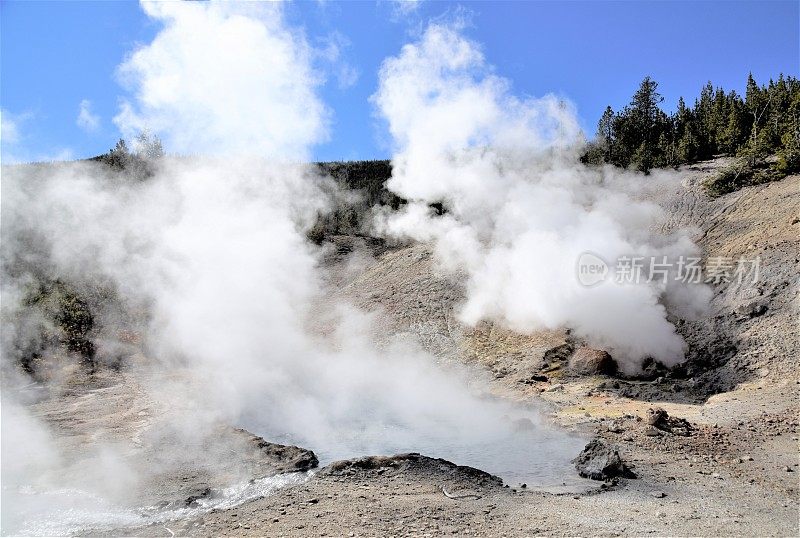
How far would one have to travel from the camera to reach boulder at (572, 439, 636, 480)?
8102mm

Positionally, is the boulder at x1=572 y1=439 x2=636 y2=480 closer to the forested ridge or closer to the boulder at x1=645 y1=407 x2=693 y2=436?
the boulder at x1=645 y1=407 x2=693 y2=436

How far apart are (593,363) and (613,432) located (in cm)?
433

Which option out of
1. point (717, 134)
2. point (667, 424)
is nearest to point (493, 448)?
point (667, 424)

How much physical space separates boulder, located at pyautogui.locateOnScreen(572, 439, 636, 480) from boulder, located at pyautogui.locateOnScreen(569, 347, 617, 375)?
5.99m

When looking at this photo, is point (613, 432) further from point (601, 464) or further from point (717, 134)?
point (717, 134)

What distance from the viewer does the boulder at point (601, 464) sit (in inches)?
319

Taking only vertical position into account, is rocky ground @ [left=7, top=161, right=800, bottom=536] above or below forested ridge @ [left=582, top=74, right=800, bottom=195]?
below

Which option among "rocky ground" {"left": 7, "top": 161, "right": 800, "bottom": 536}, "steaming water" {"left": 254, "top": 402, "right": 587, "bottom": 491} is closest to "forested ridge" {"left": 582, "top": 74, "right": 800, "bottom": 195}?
"rocky ground" {"left": 7, "top": 161, "right": 800, "bottom": 536}

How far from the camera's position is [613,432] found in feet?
34.0

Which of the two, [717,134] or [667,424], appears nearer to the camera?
[667,424]

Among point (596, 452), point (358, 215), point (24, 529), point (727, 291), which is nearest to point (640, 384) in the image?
point (727, 291)

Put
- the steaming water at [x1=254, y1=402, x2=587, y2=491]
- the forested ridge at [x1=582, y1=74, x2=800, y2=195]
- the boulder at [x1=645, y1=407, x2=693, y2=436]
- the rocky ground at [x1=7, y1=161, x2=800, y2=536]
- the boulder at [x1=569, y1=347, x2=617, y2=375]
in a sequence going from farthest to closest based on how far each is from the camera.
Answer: the forested ridge at [x1=582, y1=74, x2=800, y2=195]
the boulder at [x1=569, y1=347, x2=617, y2=375]
the boulder at [x1=645, y1=407, x2=693, y2=436]
the steaming water at [x1=254, y1=402, x2=587, y2=491]
the rocky ground at [x1=7, y1=161, x2=800, y2=536]

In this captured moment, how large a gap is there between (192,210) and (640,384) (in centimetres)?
1589

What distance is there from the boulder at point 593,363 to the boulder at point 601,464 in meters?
5.99
